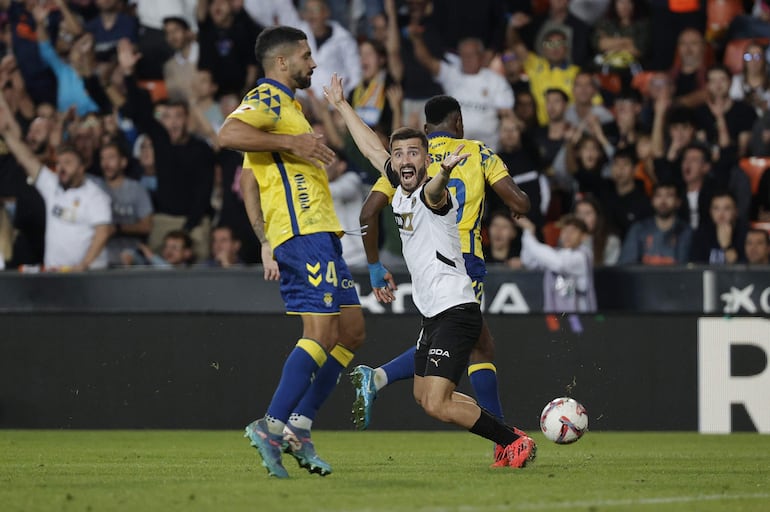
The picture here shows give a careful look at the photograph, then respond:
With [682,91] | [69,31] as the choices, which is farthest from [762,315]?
[69,31]

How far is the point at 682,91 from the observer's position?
50.7 feet

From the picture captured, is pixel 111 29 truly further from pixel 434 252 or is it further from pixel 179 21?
pixel 434 252

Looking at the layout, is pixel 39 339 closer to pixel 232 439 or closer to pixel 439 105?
pixel 232 439

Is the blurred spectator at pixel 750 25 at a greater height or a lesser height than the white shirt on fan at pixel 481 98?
greater

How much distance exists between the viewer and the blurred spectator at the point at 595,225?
44.9ft

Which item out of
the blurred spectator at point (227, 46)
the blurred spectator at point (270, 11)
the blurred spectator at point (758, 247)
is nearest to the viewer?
the blurred spectator at point (758, 247)

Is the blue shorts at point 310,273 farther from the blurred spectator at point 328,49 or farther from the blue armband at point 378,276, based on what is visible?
the blurred spectator at point 328,49

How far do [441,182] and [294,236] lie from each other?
0.84 m

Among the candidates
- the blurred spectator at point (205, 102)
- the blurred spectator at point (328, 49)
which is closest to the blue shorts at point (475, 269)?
the blurred spectator at point (328, 49)

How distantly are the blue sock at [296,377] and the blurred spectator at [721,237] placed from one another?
730 centimetres

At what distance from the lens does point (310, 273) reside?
7.28 m

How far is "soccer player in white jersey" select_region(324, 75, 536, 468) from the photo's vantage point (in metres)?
7.48

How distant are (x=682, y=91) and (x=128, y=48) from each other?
632 centimetres

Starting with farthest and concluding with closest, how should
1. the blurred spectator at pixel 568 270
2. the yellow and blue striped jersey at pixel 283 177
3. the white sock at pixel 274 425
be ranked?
1. the blurred spectator at pixel 568 270
2. the yellow and blue striped jersey at pixel 283 177
3. the white sock at pixel 274 425
